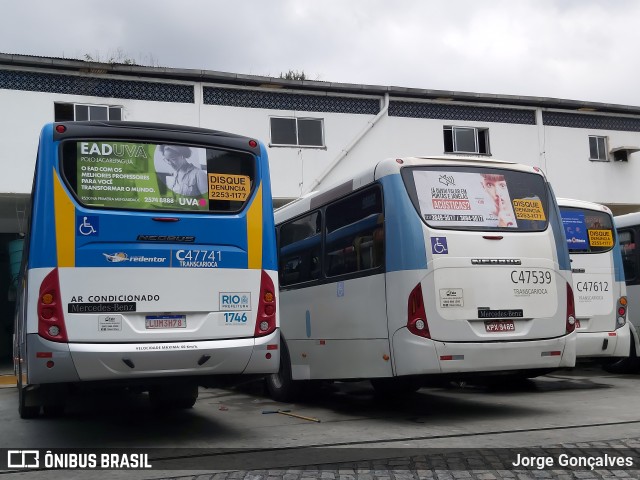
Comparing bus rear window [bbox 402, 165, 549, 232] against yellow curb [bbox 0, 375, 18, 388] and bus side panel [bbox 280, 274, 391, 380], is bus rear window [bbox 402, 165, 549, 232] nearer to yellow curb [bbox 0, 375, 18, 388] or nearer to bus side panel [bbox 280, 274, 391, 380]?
bus side panel [bbox 280, 274, 391, 380]

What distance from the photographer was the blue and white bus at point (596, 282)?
11727 millimetres

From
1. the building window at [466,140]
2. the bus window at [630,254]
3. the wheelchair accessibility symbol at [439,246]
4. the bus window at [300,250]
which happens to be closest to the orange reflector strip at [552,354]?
the wheelchair accessibility symbol at [439,246]

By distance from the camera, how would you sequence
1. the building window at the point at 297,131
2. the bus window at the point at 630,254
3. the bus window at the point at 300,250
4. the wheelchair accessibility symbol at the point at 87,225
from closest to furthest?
1. the wheelchair accessibility symbol at the point at 87,225
2. the bus window at the point at 300,250
3. the bus window at the point at 630,254
4. the building window at the point at 297,131

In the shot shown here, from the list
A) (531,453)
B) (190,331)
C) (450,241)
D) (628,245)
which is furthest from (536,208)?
(628,245)

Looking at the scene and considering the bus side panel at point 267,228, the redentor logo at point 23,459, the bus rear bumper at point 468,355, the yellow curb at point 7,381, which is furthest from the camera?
the yellow curb at point 7,381

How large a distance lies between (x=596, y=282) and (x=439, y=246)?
16.6 feet

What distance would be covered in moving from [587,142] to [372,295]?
1653 centimetres

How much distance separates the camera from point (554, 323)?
27.7 ft

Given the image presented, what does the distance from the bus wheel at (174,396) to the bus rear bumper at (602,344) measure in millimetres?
5977

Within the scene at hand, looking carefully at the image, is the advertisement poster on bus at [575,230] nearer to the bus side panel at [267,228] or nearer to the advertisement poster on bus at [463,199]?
the advertisement poster on bus at [463,199]

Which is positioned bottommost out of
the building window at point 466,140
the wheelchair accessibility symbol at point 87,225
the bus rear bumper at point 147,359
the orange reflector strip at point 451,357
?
the orange reflector strip at point 451,357

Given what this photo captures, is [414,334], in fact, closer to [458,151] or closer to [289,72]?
[458,151]

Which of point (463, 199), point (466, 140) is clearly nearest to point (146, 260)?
point (463, 199)

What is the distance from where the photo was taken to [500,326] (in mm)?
8203
